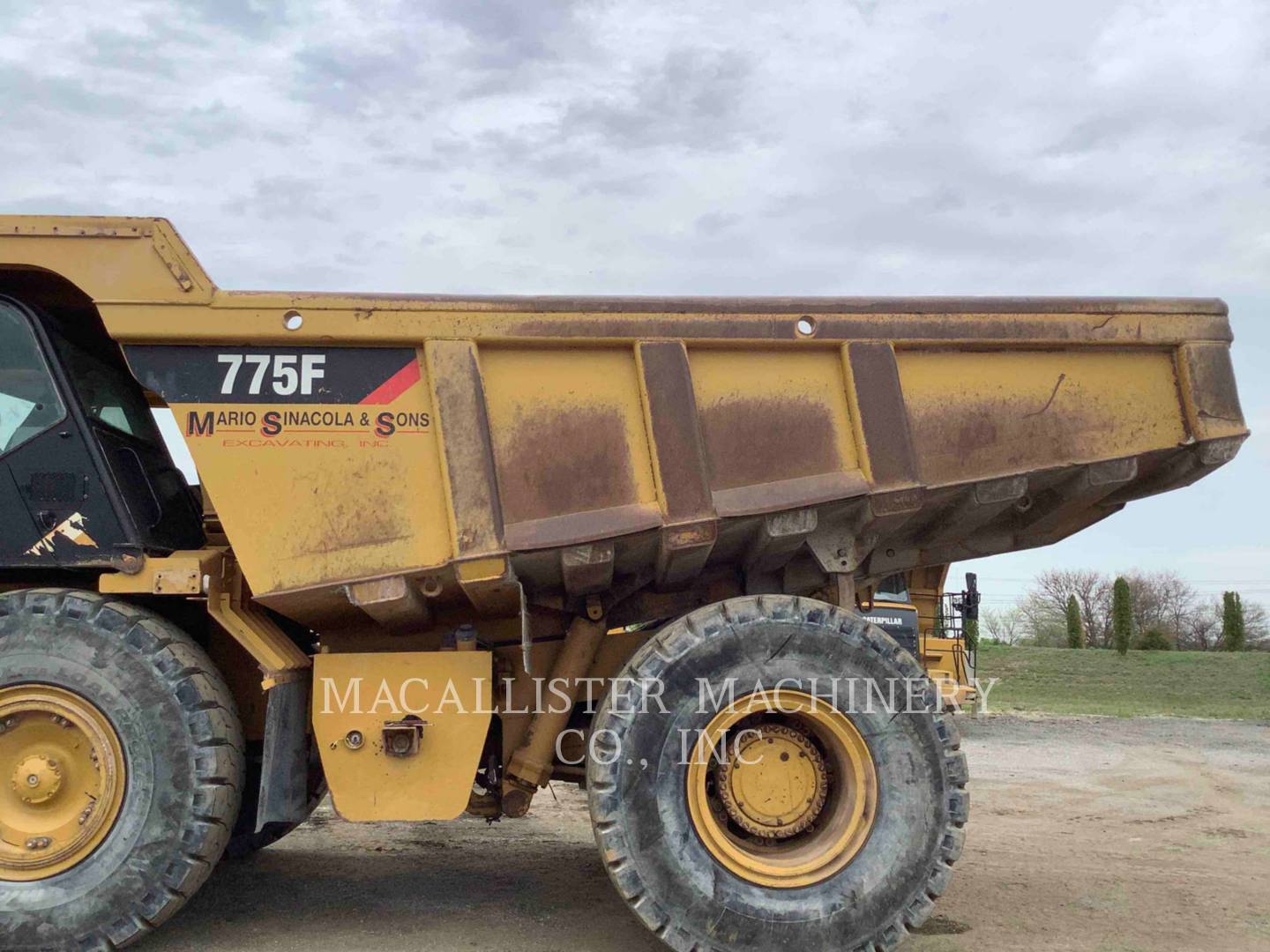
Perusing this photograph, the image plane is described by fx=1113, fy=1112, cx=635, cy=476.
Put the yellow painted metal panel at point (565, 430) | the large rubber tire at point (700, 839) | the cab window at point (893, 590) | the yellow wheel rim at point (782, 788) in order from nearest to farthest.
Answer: the large rubber tire at point (700, 839) < the yellow wheel rim at point (782, 788) < the yellow painted metal panel at point (565, 430) < the cab window at point (893, 590)

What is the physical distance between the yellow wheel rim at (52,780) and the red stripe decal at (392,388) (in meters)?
1.62

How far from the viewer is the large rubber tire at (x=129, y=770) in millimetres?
4219

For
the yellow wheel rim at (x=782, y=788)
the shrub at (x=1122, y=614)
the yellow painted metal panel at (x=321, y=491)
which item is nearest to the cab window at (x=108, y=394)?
the yellow painted metal panel at (x=321, y=491)

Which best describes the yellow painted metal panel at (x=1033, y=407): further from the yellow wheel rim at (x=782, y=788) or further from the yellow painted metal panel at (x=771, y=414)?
the yellow wheel rim at (x=782, y=788)

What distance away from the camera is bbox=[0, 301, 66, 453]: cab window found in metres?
4.57

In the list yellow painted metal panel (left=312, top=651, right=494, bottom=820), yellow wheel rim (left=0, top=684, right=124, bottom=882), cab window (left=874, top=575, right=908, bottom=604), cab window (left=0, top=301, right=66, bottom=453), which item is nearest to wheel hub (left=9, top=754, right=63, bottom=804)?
yellow wheel rim (left=0, top=684, right=124, bottom=882)

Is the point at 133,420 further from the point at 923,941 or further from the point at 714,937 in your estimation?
the point at 923,941

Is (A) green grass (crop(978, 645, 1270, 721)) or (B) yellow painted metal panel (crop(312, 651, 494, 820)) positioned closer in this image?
(B) yellow painted metal panel (crop(312, 651, 494, 820))

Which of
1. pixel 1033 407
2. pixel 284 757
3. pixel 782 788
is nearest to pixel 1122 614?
pixel 1033 407

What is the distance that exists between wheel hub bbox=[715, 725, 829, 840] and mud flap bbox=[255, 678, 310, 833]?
5.75 feet

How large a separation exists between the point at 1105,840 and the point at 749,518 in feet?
13.2

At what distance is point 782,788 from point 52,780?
2855 millimetres

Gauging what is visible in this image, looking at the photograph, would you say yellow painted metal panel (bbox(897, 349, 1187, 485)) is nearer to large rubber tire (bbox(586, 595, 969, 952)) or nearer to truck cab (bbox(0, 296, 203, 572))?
large rubber tire (bbox(586, 595, 969, 952))

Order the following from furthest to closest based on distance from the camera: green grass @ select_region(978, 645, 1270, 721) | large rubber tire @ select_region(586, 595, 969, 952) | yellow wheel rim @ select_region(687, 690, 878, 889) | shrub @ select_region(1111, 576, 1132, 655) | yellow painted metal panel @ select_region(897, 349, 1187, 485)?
1. shrub @ select_region(1111, 576, 1132, 655)
2. green grass @ select_region(978, 645, 1270, 721)
3. yellow painted metal panel @ select_region(897, 349, 1187, 485)
4. yellow wheel rim @ select_region(687, 690, 878, 889)
5. large rubber tire @ select_region(586, 595, 969, 952)
